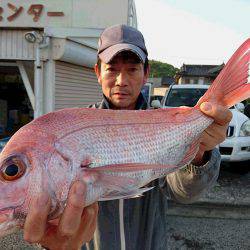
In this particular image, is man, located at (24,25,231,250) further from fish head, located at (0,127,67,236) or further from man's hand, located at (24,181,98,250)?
fish head, located at (0,127,67,236)

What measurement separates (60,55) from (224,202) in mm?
5311

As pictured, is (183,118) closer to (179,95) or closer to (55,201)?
(55,201)

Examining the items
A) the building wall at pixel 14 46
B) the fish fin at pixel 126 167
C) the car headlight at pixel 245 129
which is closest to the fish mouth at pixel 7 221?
the fish fin at pixel 126 167

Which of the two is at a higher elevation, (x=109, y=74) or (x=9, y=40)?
(x=9, y=40)

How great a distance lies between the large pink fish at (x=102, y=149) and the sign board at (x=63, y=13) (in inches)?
322

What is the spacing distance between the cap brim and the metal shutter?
735 cm

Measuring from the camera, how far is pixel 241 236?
5410mm

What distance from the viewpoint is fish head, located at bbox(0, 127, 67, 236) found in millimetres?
1496

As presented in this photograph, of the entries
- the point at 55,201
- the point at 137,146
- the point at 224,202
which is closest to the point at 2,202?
the point at 55,201

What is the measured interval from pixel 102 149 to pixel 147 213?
86 centimetres

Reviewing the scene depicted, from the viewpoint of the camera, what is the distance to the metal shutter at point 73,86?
9.82 m

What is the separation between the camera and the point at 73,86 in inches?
427

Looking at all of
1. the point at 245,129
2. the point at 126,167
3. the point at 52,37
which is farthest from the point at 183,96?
the point at 126,167

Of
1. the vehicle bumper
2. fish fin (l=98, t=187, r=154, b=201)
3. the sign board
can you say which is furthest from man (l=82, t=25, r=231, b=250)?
the sign board
